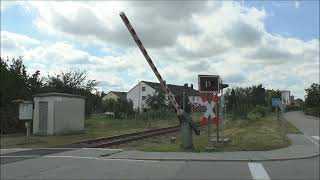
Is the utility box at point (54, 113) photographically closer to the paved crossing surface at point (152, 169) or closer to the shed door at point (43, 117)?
the shed door at point (43, 117)

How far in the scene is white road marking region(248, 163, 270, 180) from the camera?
13026mm

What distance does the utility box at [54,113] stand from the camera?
30.9 m

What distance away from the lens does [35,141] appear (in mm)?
26375

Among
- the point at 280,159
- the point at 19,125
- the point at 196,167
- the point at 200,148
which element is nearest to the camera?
the point at 196,167

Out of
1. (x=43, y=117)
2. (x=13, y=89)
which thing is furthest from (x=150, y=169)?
(x=13, y=89)

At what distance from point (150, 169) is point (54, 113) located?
57.1 ft

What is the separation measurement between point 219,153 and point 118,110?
58810 millimetres

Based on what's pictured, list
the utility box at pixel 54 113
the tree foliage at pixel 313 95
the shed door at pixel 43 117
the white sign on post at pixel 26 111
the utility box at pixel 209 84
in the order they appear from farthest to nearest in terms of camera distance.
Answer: the tree foliage at pixel 313 95, the shed door at pixel 43 117, the utility box at pixel 54 113, the white sign on post at pixel 26 111, the utility box at pixel 209 84

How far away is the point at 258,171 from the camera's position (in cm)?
1412

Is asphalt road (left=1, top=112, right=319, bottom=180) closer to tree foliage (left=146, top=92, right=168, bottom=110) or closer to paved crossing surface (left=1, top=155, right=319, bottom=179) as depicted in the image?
paved crossing surface (left=1, top=155, right=319, bottom=179)

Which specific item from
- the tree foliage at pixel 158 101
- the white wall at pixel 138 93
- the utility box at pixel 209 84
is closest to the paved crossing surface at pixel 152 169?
the utility box at pixel 209 84

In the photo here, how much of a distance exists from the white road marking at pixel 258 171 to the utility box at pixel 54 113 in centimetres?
1767

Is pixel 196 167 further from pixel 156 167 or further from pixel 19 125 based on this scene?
pixel 19 125

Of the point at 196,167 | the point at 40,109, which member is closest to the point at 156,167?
the point at 196,167
